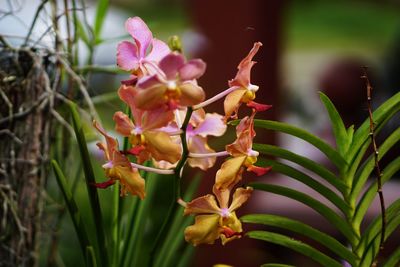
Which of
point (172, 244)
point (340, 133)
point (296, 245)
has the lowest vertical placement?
point (172, 244)

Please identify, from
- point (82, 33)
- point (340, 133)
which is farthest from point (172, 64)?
point (82, 33)

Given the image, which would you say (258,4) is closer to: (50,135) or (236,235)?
(50,135)

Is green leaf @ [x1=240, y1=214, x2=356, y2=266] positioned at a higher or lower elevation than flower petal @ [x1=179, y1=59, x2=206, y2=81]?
lower

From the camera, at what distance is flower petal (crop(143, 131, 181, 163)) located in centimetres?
77

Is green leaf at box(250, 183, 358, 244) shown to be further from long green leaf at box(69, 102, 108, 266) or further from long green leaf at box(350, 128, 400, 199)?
long green leaf at box(69, 102, 108, 266)

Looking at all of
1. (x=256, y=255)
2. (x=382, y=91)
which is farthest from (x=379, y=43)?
(x=256, y=255)

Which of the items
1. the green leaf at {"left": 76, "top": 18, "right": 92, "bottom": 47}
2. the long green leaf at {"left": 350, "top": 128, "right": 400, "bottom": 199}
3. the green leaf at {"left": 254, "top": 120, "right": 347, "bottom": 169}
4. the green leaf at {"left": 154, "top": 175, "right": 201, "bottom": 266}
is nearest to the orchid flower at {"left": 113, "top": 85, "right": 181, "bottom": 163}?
the green leaf at {"left": 254, "top": 120, "right": 347, "bottom": 169}

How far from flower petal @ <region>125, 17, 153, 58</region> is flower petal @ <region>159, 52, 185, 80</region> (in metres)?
0.09

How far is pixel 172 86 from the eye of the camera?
0.73 metres

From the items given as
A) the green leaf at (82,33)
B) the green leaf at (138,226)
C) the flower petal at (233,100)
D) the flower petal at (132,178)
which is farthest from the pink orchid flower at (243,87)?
the green leaf at (82,33)

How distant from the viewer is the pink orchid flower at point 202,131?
898 millimetres

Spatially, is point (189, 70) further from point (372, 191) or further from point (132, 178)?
point (372, 191)

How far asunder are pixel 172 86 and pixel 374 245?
278 millimetres

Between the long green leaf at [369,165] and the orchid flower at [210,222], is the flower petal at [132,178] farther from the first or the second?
the long green leaf at [369,165]
